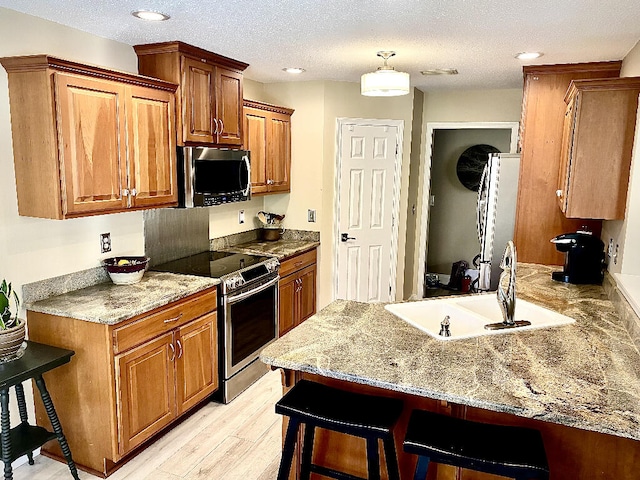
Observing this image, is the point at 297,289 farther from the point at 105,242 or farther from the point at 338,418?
the point at 338,418

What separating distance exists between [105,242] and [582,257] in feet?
10.0

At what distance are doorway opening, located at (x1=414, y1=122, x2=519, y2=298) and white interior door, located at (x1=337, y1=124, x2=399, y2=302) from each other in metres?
1.24

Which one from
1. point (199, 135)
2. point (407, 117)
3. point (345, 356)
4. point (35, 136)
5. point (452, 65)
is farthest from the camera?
point (407, 117)

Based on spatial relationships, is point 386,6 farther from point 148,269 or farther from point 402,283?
point 402,283

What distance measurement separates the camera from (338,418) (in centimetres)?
177

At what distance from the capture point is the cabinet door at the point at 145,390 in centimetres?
257

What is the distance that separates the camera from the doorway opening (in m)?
6.28

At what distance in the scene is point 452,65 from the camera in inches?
147

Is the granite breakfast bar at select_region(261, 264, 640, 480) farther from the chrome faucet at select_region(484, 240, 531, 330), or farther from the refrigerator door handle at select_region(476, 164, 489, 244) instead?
the refrigerator door handle at select_region(476, 164, 489, 244)

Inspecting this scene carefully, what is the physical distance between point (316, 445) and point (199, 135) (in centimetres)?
214

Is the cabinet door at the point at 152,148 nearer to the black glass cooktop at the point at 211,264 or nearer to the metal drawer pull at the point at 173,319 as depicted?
the black glass cooktop at the point at 211,264

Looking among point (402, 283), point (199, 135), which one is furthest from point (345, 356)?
point (402, 283)

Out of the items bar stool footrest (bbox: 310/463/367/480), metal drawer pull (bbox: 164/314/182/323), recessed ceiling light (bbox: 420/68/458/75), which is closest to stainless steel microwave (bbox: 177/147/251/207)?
metal drawer pull (bbox: 164/314/182/323)

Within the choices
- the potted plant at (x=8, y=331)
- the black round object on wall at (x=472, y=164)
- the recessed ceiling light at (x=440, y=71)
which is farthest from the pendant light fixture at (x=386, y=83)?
the black round object on wall at (x=472, y=164)
